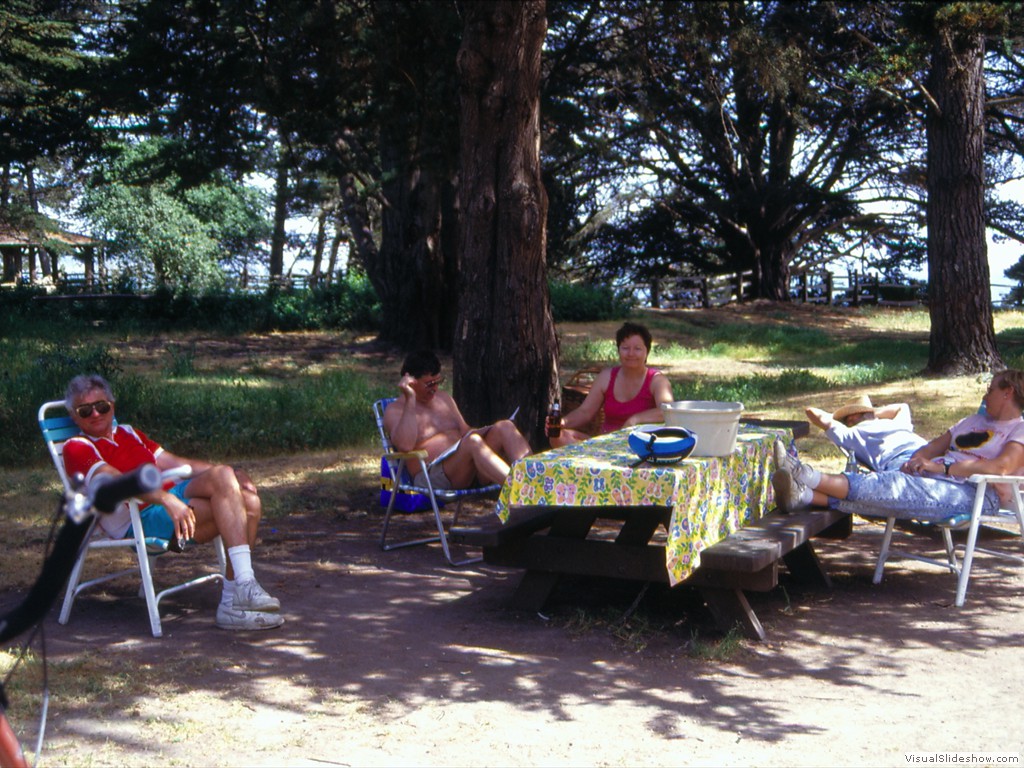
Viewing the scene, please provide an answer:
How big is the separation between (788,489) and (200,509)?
2.71m

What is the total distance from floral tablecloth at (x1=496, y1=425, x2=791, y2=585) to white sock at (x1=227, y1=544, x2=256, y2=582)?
1104 millimetres

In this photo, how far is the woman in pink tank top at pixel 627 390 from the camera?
21.9 feet

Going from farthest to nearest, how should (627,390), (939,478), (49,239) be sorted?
(49,239), (627,390), (939,478)

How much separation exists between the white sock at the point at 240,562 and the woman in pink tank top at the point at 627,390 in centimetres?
232

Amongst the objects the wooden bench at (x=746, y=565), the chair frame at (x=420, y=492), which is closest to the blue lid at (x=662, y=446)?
the wooden bench at (x=746, y=565)

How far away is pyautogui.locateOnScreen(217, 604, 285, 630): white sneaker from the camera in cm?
489

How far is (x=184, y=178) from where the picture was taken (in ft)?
47.5

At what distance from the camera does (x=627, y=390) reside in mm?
6805

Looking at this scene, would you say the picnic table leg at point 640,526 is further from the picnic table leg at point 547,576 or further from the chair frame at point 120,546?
the chair frame at point 120,546

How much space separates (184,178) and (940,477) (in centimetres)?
1130

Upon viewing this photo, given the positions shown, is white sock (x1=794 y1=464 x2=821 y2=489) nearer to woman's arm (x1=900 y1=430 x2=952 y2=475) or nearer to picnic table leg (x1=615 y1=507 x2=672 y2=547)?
woman's arm (x1=900 y1=430 x2=952 y2=475)

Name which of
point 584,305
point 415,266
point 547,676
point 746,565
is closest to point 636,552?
point 746,565

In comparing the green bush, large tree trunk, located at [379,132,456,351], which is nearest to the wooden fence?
the green bush

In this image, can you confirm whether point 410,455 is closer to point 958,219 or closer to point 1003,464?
point 1003,464
